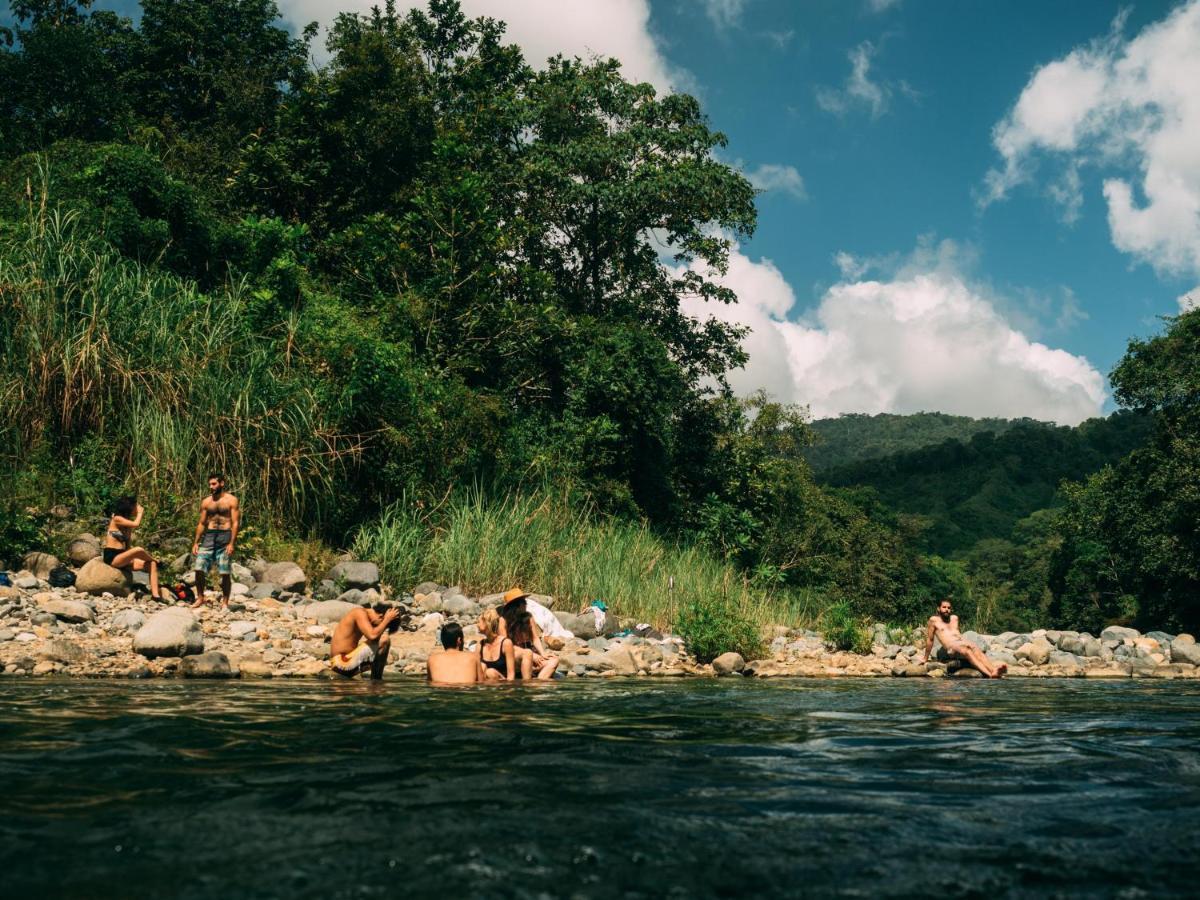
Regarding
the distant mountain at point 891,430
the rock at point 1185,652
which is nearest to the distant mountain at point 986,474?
the distant mountain at point 891,430

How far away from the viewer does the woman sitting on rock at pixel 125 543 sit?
11125 mm

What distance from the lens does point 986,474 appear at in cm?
8150

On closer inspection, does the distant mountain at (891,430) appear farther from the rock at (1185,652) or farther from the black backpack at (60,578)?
the black backpack at (60,578)

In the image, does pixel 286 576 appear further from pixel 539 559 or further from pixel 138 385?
pixel 539 559

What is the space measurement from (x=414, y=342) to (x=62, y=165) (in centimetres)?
716

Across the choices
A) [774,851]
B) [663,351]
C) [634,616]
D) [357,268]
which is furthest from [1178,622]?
[774,851]

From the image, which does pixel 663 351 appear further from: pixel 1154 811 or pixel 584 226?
pixel 1154 811

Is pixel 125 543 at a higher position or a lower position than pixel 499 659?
higher

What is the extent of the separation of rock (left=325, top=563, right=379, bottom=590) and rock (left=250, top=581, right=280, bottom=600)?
862 mm

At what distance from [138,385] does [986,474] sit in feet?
258

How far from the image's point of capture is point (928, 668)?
13.8 meters

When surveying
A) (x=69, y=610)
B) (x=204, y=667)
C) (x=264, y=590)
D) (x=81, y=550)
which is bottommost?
(x=204, y=667)

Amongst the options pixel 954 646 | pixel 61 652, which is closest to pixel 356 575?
pixel 61 652

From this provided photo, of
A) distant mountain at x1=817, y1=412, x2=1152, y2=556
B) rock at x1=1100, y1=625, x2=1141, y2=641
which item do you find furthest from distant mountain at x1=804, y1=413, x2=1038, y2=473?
rock at x1=1100, y1=625, x2=1141, y2=641
